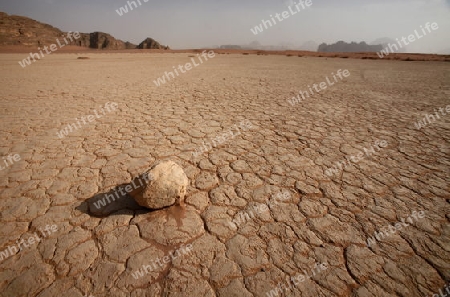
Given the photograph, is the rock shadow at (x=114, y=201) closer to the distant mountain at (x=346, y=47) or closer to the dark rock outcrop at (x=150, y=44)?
the dark rock outcrop at (x=150, y=44)

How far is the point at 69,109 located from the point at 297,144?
13.7 feet

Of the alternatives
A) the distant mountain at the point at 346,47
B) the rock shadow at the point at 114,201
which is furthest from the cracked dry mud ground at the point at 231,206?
the distant mountain at the point at 346,47

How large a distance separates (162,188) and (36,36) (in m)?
53.4

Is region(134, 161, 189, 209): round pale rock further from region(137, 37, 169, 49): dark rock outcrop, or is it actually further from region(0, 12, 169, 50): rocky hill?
region(137, 37, 169, 49): dark rock outcrop

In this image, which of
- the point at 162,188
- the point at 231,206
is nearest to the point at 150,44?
the point at 162,188

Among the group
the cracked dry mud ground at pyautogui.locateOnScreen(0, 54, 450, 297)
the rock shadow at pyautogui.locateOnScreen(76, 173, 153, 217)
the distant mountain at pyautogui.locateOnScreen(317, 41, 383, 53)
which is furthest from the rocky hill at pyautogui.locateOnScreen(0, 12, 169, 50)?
the distant mountain at pyautogui.locateOnScreen(317, 41, 383, 53)

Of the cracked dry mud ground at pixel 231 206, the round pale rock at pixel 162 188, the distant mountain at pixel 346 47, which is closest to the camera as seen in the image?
the cracked dry mud ground at pixel 231 206

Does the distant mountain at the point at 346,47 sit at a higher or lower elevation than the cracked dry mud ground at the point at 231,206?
higher

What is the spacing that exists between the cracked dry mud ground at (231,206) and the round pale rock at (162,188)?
4.2 inches

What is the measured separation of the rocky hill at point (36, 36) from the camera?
3291 centimetres

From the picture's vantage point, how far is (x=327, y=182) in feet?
6.69

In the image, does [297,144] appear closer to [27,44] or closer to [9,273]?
[9,273]

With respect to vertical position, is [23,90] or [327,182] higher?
[23,90]

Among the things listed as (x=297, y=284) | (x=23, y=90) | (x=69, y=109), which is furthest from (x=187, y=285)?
(x=23, y=90)
